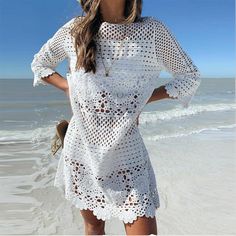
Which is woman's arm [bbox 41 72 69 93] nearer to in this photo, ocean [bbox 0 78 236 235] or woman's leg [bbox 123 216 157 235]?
woman's leg [bbox 123 216 157 235]

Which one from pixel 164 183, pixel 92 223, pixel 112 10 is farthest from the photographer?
pixel 164 183

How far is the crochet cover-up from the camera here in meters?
2.50

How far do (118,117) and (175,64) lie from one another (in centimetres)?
46

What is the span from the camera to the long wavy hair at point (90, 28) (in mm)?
2492

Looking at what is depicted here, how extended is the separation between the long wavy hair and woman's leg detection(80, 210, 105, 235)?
2.81 ft

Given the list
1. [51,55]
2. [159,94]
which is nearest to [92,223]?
[159,94]

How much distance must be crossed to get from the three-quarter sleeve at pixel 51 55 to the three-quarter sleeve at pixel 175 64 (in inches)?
21.6

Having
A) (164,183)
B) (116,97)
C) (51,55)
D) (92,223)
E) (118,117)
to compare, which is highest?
(51,55)

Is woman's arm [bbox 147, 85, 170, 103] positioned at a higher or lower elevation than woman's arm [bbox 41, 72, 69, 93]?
lower

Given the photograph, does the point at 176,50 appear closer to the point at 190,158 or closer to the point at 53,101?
the point at 190,158

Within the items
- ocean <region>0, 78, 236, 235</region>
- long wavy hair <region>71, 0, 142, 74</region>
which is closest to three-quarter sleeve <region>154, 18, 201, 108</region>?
long wavy hair <region>71, 0, 142, 74</region>

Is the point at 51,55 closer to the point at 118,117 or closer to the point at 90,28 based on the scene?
the point at 90,28

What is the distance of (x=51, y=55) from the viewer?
2.87 metres

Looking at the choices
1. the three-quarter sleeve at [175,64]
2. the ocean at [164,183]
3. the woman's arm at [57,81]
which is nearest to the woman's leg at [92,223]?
the woman's arm at [57,81]
